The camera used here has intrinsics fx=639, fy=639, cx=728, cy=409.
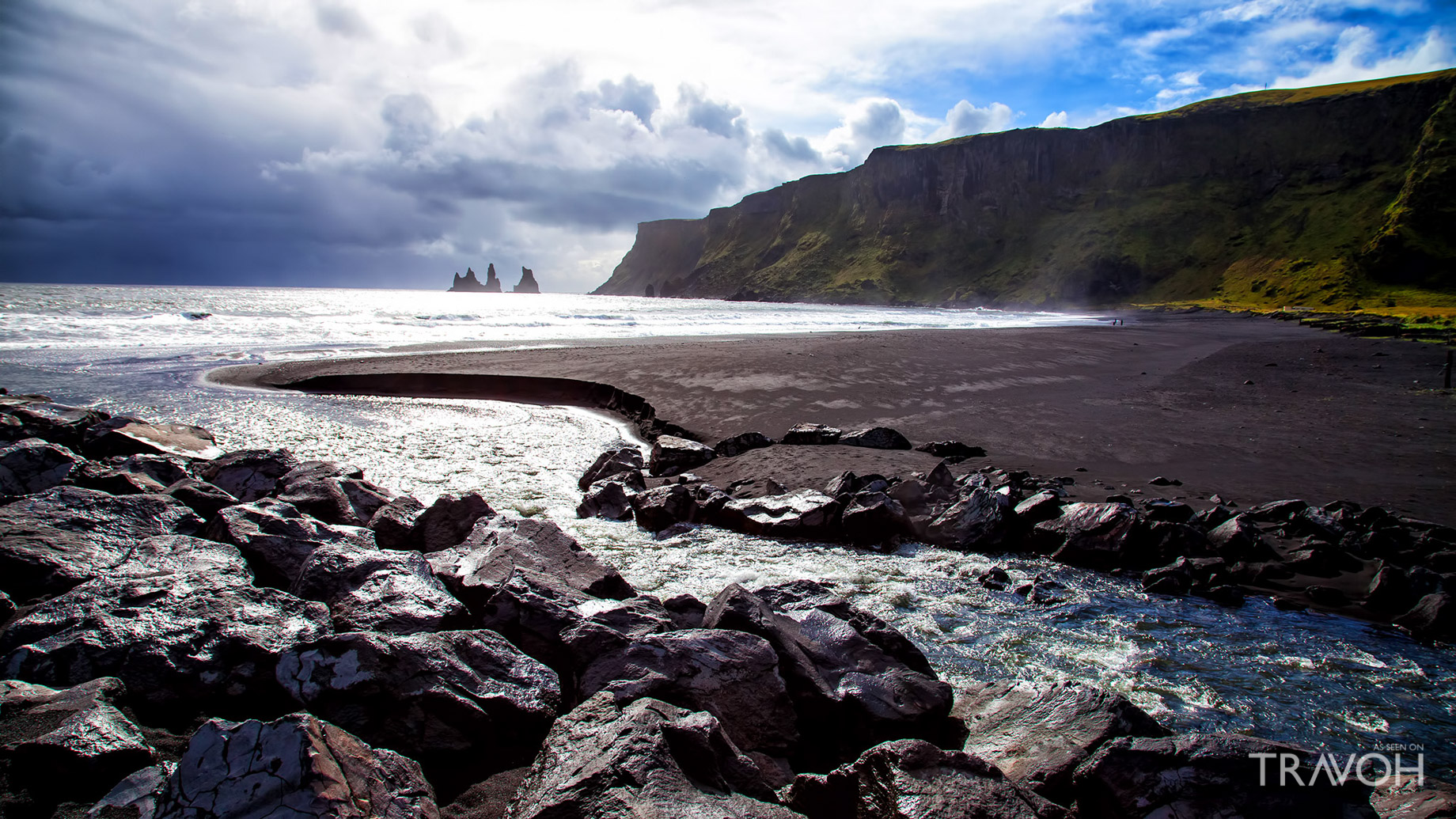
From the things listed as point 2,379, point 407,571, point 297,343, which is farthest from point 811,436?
point 297,343

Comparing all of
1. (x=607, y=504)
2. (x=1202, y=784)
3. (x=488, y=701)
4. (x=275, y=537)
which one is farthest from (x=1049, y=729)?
(x=607, y=504)

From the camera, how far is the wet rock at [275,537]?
491 cm

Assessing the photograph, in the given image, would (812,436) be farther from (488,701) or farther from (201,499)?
(488,701)

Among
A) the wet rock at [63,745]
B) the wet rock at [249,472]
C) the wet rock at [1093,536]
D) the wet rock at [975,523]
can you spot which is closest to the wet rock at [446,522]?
the wet rock at [249,472]

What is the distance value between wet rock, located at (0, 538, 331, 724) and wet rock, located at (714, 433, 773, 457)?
782 centimetres

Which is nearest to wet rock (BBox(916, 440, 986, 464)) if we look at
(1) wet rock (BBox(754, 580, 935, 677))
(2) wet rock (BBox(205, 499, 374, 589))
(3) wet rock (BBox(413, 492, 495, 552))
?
(1) wet rock (BBox(754, 580, 935, 677))

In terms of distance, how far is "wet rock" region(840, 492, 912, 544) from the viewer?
7.92 metres

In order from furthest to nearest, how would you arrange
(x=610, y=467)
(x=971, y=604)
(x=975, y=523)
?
(x=610, y=467) < (x=975, y=523) < (x=971, y=604)

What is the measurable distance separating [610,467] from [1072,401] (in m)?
11.6

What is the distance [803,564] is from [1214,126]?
146675mm

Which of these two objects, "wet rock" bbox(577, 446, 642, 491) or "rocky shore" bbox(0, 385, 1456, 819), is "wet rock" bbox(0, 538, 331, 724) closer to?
"rocky shore" bbox(0, 385, 1456, 819)

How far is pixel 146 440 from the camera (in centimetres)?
995

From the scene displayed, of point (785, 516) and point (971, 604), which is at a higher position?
point (785, 516)

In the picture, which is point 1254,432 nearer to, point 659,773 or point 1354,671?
point 1354,671
